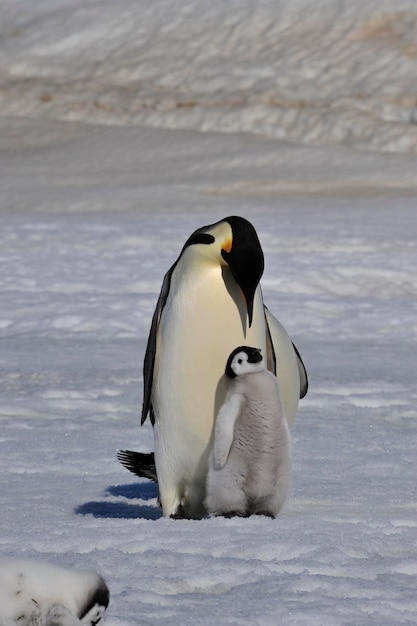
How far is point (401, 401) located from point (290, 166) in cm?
1087

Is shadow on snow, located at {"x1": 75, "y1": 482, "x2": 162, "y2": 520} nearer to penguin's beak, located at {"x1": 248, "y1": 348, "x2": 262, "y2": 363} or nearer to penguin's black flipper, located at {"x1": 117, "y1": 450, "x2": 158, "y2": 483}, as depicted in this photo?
penguin's black flipper, located at {"x1": 117, "y1": 450, "x2": 158, "y2": 483}

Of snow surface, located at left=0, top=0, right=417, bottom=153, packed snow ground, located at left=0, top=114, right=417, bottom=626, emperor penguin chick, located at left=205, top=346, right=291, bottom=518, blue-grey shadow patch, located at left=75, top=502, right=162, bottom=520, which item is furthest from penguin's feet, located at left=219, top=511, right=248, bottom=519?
snow surface, located at left=0, top=0, right=417, bottom=153

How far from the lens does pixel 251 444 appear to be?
11.9 feet

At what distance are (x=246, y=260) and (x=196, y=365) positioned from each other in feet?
1.24

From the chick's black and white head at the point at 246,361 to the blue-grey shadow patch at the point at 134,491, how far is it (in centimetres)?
83

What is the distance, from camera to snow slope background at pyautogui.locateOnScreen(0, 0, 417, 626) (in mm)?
2953

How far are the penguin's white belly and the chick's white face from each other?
221mm

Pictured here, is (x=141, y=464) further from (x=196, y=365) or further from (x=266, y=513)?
(x=266, y=513)

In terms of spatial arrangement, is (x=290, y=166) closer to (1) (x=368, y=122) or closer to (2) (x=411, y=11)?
(1) (x=368, y=122)

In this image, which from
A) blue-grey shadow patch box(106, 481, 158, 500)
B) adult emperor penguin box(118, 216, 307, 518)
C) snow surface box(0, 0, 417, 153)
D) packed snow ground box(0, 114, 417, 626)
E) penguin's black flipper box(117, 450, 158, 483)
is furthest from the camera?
snow surface box(0, 0, 417, 153)

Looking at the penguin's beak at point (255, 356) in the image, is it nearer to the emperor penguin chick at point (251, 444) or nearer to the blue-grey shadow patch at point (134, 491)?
the emperor penguin chick at point (251, 444)

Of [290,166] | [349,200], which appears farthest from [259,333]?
[290,166]

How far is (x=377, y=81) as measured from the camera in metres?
19.3

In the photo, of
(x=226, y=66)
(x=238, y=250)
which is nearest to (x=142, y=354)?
(x=238, y=250)
